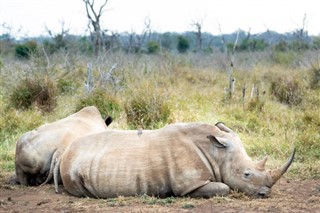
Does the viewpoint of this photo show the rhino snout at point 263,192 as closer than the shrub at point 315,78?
Yes

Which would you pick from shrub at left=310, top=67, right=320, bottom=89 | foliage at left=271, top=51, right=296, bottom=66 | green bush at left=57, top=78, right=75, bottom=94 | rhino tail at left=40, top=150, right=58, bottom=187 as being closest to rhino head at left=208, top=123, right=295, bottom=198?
rhino tail at left=40, top=150, right=58, bottom=187

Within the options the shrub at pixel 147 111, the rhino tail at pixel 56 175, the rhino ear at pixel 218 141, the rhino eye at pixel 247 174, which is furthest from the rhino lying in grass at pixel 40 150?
the shrub at pixel 147 111

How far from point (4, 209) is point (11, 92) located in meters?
8.00

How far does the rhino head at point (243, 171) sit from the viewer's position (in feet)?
21.7

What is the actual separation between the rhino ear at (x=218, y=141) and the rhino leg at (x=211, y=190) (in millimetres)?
452

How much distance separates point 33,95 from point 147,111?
3.36 meters

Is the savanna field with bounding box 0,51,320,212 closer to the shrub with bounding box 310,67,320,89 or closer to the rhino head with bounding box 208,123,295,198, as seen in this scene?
the shrub with bounding box 310,67,320,89

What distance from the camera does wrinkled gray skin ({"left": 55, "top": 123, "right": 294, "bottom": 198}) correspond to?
6.62m

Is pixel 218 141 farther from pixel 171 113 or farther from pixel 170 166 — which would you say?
pixel 171 113

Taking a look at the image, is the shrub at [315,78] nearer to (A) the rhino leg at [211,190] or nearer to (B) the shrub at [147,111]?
(B) the shrub at [147,111]

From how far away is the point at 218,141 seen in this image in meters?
6.81

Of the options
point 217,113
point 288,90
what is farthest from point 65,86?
point 288,90

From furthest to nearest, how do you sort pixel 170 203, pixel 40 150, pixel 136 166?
pixel 40 150
pixel 136 166
pixel 170 203

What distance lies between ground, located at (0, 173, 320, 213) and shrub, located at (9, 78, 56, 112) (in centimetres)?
644
